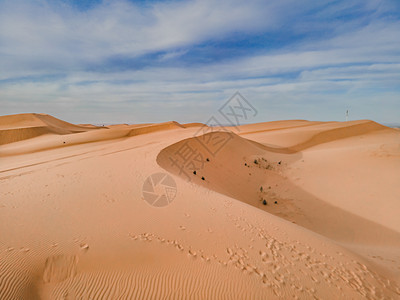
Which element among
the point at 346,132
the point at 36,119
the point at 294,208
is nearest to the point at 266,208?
the point at 294,208

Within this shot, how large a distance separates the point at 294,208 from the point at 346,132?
74.9 ft

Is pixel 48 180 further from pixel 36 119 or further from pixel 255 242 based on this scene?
pixel 36 119

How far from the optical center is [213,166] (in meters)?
10.3
